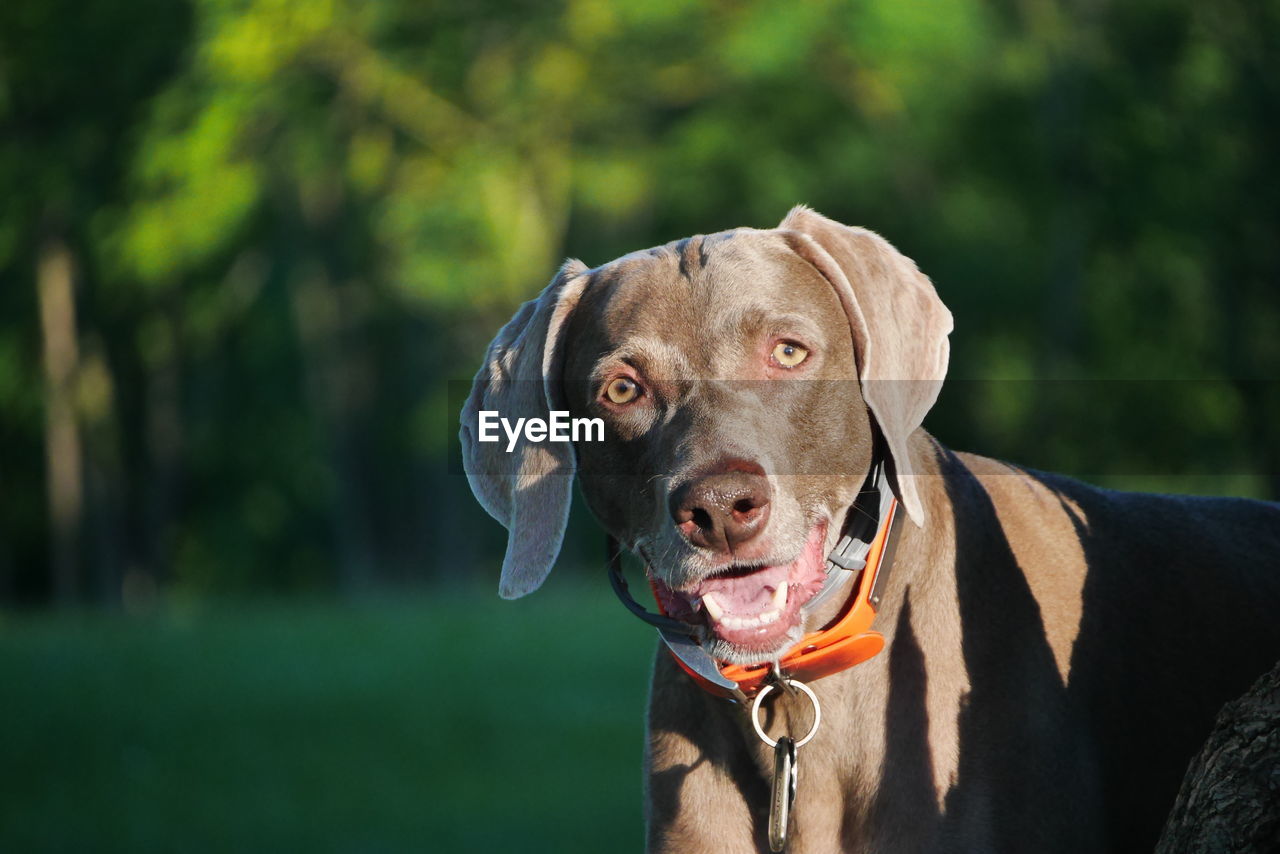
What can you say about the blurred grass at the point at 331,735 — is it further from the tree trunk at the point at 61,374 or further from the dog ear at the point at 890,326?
the tree trunk at the point at 61,374

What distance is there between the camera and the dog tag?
359 centimetres

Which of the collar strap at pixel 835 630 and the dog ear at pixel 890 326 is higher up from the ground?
the dog ear at pixel 890 326

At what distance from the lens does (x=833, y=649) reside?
3668mm

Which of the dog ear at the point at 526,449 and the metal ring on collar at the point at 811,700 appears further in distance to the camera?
the dog ear at the point at 526,449

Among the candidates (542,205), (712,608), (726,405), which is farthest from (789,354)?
(542,205)

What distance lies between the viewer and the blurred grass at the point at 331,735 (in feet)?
28.3

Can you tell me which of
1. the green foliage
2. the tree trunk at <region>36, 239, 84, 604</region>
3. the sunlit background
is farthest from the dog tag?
the tree trunk at <region>36, 239, 84, 604</region>

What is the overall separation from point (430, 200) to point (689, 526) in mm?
21967

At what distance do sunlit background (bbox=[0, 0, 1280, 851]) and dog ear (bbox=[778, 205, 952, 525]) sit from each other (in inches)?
470

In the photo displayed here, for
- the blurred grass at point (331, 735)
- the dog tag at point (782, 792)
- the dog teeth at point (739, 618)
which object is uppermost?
the dog teeth at point (739, 618)

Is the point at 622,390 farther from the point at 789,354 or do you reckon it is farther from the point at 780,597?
the point at 780,597

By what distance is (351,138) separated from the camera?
2614 cm

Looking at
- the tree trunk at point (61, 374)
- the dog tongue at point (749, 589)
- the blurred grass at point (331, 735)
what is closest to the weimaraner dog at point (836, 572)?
the dog tongue at point (749, 589)

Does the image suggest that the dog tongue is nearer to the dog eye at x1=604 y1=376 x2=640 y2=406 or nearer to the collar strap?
the collar strap
